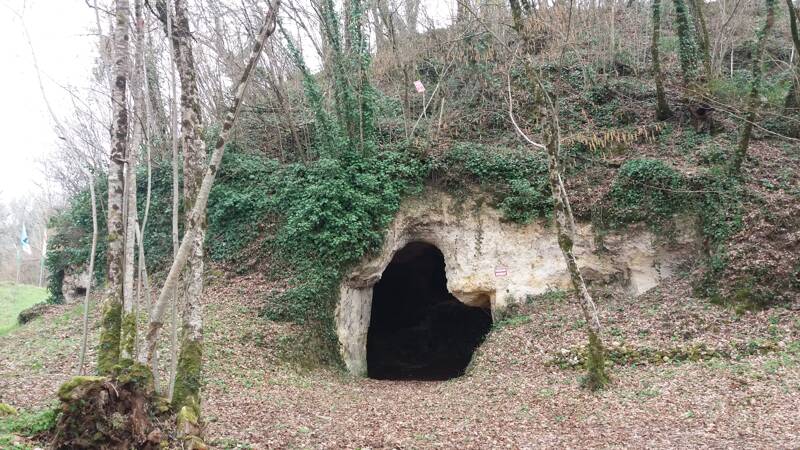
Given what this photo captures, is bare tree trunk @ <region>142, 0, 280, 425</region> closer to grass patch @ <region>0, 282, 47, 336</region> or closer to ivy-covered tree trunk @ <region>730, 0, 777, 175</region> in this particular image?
ivy-covered tree trunk @ <region>730, 0, 777, 175</region>

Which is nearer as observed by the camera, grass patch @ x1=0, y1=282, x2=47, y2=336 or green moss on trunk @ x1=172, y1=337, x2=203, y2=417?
green moss on trunk @ x1=172, y1=337, x2=203, y2=417

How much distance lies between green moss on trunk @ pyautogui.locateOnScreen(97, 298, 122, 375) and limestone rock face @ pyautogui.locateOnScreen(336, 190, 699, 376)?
7250mm

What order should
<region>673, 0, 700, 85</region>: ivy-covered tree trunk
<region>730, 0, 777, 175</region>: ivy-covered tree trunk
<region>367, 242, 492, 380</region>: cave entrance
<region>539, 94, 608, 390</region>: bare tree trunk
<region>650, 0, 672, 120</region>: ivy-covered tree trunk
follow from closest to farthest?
<region>539, 94, 608, 390</region>: bare tree trunk
<region>730, 0, 777, 175</region>: ivy-covered tree trunk
<region>650, 0, 672, 120</region>: ivy-covered tree trunk
<region>673, 0, 700, 85</region>: ivy-covered tree trunk
<region>367, 242, 492, 380</region>: cave entrance

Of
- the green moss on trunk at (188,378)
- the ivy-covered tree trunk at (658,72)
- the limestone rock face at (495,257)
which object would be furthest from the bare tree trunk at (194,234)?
the ivy-covered tree trunk at (658,72)

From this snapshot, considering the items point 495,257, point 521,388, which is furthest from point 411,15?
point 521,388

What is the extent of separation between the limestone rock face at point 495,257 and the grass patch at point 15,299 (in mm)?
16711

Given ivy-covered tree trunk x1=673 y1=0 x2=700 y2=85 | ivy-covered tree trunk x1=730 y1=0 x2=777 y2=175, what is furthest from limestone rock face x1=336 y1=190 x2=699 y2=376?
ivy-covered tree trunk x1=673 y1=0 x2=700 y2=85

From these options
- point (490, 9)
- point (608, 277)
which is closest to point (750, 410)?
point (608, 277)

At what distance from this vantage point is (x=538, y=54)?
19812 millimetres

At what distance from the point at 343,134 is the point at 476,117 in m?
4.92

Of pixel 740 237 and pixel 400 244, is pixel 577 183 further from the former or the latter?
pixel 400 244

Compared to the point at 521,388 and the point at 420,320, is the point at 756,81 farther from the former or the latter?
the point at 420,320

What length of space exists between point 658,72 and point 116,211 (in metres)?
14.8

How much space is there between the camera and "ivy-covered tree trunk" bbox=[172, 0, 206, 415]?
595cm
